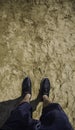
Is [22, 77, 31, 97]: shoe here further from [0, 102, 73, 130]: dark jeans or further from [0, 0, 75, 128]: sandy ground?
[0, 102, 73, 130]: dark jeans

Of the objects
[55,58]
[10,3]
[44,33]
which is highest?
[10,3]

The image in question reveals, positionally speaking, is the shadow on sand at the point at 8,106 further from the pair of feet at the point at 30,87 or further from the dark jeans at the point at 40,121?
the dark jeans at the point at 40,121

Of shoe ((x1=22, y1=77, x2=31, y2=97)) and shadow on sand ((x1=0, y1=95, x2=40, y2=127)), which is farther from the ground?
shoe ((x1=22, y1=77, x2=31, y2=97))

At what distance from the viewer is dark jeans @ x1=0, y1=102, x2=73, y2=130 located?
222 cm

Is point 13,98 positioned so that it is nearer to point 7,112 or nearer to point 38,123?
point 7,112

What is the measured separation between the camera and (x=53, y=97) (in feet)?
10.1

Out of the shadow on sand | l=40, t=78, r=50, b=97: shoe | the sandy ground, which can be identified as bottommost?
the shadow on sand

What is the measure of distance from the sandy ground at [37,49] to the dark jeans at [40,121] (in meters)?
0.52

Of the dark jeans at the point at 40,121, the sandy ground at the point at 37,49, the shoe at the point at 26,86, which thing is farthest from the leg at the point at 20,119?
the sandy ground at the point at 37,49

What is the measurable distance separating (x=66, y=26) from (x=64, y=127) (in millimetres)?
1458

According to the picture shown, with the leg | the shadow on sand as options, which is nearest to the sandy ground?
the shadow on sand

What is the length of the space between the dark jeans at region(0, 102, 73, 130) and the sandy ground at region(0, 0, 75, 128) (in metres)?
0.52

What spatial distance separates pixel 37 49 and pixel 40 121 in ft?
3.40

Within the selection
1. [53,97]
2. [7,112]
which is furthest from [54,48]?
[7,112]
